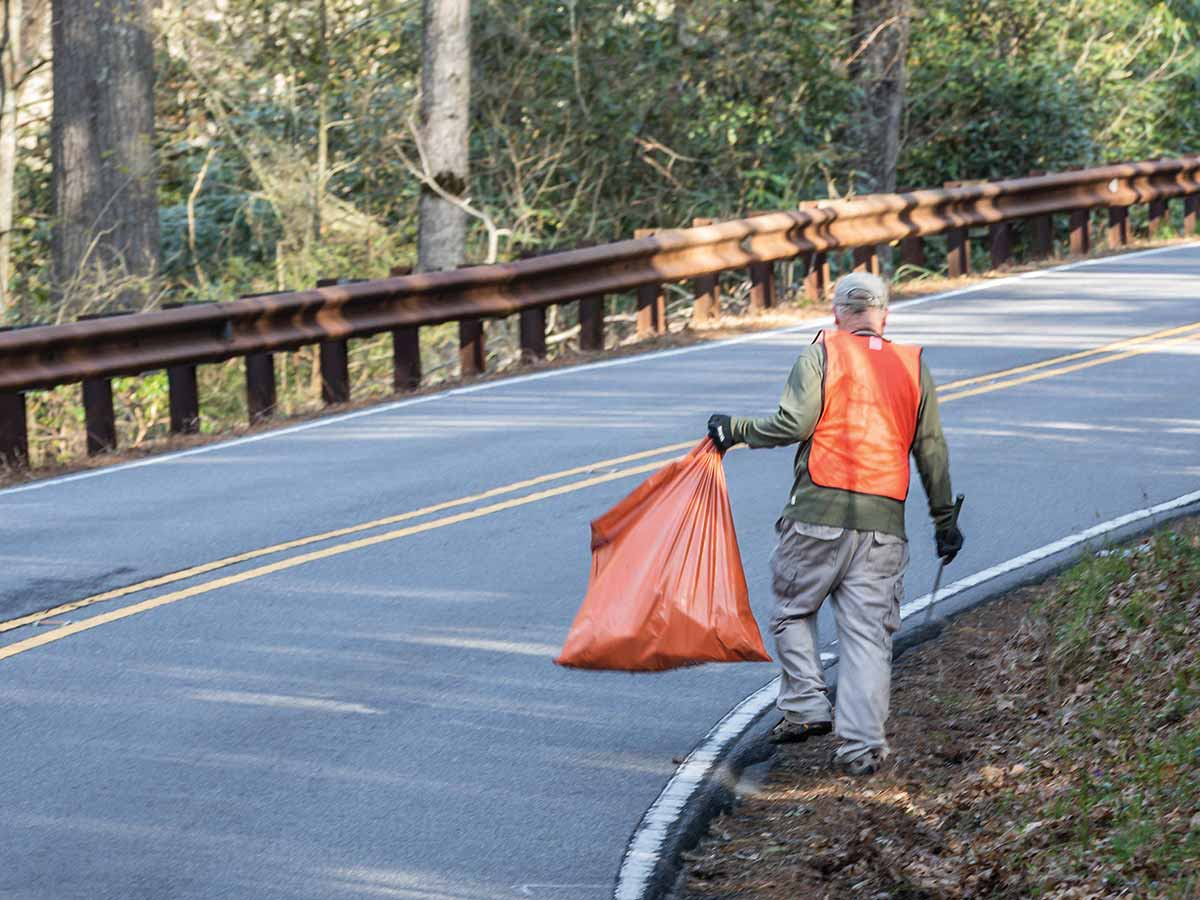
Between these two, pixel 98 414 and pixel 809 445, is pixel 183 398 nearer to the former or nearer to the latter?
pixel 98 414

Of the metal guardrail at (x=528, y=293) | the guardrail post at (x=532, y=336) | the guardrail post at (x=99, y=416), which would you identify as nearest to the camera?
the metal guardrail at (x=528, y=293)

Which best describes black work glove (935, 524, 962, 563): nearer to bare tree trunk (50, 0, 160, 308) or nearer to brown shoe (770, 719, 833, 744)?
brown shoe (770, 719, 833, 744)

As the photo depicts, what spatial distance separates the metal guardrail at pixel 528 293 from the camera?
13.2m

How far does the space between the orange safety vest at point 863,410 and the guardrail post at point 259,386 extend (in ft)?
26.6

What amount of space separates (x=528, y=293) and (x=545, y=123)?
8.43 m

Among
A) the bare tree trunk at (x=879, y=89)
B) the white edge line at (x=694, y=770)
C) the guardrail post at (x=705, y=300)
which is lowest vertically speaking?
the white edge line at (x=694, y=770)

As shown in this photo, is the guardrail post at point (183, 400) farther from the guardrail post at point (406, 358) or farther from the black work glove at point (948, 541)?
the black work glove at point (948, 541)

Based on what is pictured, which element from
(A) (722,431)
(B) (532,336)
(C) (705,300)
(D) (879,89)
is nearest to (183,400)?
(B) (532,336)

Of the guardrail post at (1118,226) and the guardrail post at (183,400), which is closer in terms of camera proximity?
the guardrail post at (183,400)

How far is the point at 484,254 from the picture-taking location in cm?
2345

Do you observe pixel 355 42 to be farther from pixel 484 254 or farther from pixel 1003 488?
pixel 1003 488

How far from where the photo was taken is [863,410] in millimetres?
6762

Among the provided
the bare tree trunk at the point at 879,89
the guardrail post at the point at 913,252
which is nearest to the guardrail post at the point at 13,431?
the guardrail post at the point at 913,252

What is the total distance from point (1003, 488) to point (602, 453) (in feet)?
8.27
